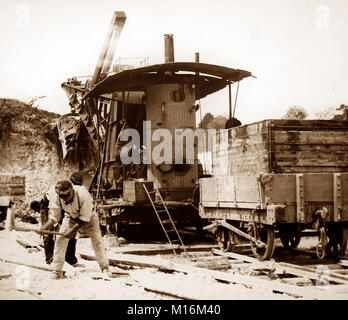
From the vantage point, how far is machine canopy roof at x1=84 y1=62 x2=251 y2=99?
509 inches

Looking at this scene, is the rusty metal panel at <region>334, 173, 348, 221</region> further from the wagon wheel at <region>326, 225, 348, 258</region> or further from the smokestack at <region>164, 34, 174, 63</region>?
the smokestack at <region>164, 34, 174, 63</region>

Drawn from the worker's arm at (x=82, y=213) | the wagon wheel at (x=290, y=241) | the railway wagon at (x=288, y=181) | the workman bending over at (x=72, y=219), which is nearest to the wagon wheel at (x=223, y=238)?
the railway wagon at (x=288, y=181)

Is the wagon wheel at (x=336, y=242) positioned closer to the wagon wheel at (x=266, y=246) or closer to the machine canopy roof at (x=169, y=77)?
the wagon wheel at (x=266, y=246)

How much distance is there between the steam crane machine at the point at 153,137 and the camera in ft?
42.4

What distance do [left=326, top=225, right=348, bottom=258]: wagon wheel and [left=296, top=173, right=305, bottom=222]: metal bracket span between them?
112 centimetres

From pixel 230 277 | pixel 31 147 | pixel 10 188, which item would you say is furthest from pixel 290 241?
pixel 31 147

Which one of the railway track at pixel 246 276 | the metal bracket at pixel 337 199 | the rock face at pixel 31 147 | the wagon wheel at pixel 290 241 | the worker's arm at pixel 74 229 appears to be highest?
the rock face at pixel 31 147

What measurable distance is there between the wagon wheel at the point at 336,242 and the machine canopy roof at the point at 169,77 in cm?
571

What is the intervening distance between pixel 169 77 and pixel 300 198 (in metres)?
6.55

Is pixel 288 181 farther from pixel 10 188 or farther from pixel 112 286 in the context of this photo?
pixel 10 188

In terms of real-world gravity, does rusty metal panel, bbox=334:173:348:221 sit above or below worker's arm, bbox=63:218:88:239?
above

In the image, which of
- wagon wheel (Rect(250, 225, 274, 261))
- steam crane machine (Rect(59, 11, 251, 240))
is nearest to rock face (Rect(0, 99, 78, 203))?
steam crane machine (Rect(59, 11, 251, 240))
